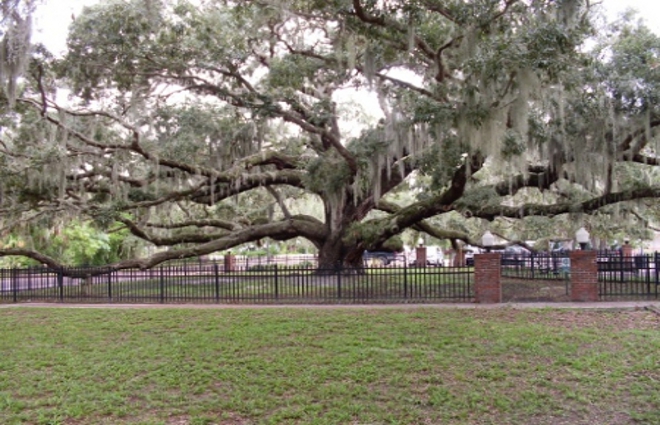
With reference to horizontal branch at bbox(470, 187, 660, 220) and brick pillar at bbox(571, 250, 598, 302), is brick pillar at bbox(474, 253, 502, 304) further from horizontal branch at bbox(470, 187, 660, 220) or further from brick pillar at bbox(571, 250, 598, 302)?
horizontal branch at bbox(470, 187, 660, 220)

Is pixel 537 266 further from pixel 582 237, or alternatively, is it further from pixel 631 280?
pixel 582 237

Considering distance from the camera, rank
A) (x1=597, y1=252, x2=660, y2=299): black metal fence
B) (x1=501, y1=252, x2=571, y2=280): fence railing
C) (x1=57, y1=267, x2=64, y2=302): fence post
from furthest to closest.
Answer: (x1=501, y1=252, x2=571, y2=280): fence railing, (x1=57, y1=267, x2=64, y2=302): fence post, (x1=597, y1=252, x2=660, y2=299): black metal fence

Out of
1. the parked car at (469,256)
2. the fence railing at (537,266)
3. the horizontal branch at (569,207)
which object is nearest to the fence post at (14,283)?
the parked car at (469,256)

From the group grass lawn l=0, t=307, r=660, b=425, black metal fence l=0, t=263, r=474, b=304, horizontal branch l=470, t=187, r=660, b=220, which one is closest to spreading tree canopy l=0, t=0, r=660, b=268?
horizontal branch l=470, t=187, r=660, b=220

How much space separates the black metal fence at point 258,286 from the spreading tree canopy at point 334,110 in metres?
1.95

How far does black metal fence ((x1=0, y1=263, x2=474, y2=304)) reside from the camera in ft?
43.2

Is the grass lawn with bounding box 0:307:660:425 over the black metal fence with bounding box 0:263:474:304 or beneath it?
beneath

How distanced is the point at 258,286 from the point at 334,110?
17.8 ft

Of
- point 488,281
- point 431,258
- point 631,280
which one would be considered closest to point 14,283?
point 488,281

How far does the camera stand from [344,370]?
24.4ft

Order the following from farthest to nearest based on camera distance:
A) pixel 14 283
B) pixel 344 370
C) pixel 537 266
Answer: pixel 537 266
pixel 14 283
pixel 344 370

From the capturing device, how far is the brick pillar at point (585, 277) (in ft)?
39.8

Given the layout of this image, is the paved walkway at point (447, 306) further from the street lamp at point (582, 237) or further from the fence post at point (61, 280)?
the street lamp at point (582, 237)

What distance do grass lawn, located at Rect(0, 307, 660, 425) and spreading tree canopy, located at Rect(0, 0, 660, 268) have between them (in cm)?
382
